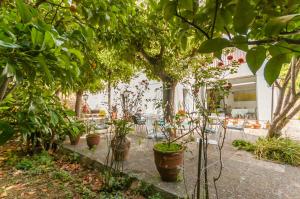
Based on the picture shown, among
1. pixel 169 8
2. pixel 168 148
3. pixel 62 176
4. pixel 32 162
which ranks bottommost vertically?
pixel 62 176

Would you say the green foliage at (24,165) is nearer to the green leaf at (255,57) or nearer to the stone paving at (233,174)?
the stone paving at (233,174)

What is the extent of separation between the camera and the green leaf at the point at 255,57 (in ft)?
1.46

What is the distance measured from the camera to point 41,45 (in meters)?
0.67

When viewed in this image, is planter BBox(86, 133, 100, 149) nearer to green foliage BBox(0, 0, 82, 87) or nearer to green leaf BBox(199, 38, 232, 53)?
green foliage BBox(0, 0, 82, 87)

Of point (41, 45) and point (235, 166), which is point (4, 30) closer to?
point (41, 45)

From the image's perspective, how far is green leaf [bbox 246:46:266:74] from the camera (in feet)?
1.46

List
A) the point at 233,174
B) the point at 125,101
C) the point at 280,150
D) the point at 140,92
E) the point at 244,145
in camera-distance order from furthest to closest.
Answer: the point at 244,145
the point at 280,150
the point at 140,92
the point at 125,101
the point at 233,174

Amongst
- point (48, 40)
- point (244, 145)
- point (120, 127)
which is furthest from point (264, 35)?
point (244, 145)

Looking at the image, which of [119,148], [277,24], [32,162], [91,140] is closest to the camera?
[277,24]

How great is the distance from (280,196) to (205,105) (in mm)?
1823

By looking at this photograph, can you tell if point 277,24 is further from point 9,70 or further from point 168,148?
point 168,148

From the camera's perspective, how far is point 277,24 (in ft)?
1.21

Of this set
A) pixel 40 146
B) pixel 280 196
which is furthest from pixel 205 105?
pixel 40 146

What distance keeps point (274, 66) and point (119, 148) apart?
402 cm
